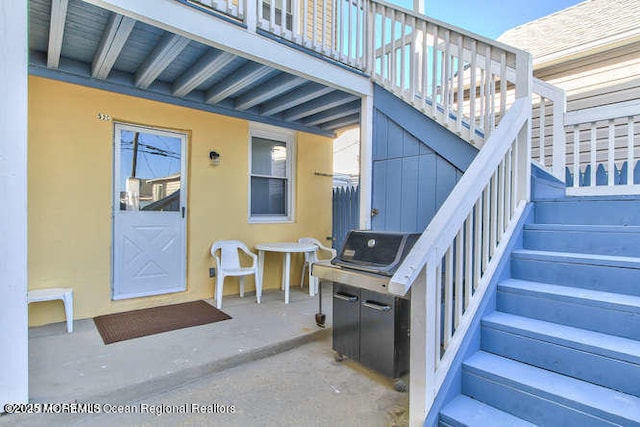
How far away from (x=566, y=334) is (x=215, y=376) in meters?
2.34

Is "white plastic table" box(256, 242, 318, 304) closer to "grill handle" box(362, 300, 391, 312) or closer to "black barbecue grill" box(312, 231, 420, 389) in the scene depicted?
"black barbecue grill" box(312, 231, 420, 389)

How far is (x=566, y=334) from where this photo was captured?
1.66 metres

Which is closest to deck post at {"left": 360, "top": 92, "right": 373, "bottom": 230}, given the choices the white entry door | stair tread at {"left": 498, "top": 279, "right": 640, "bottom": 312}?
stair tread at {"left": 498, "top": 279, "right": 640, "bottom": 312}

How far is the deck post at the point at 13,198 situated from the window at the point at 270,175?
2.96m

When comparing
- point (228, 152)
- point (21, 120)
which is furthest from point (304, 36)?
point (21, 120)

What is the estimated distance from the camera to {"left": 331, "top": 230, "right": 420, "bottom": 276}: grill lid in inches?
90.0

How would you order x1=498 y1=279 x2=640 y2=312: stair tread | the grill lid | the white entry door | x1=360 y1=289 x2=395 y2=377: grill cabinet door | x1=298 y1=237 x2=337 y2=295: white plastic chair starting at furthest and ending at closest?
x1=298 y1=237 x2=337 y2=295: white plastic chair, the white entry door, x1=360 y1=289 x2=395 y2=377: grill cabinet door, the grill lid, x1=498 y1=279 x2=640 y2=312: stair tread

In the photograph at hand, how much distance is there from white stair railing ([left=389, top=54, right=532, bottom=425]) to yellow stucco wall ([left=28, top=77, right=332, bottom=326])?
3361 mm

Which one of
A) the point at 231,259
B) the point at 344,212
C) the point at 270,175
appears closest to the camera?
the point at 231,259

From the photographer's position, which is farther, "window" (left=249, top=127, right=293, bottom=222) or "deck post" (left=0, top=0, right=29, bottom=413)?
"window" (left=249, top=127, right=293, bottom=222)

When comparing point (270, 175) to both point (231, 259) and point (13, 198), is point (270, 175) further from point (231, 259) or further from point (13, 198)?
point (13, 198)

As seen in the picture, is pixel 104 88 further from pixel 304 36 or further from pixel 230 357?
pixel 230 357

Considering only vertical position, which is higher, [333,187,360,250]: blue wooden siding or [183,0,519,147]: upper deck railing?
[183,0,519,147]: upper deck railing

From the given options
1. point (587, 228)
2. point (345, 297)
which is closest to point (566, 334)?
point (587, 228)
